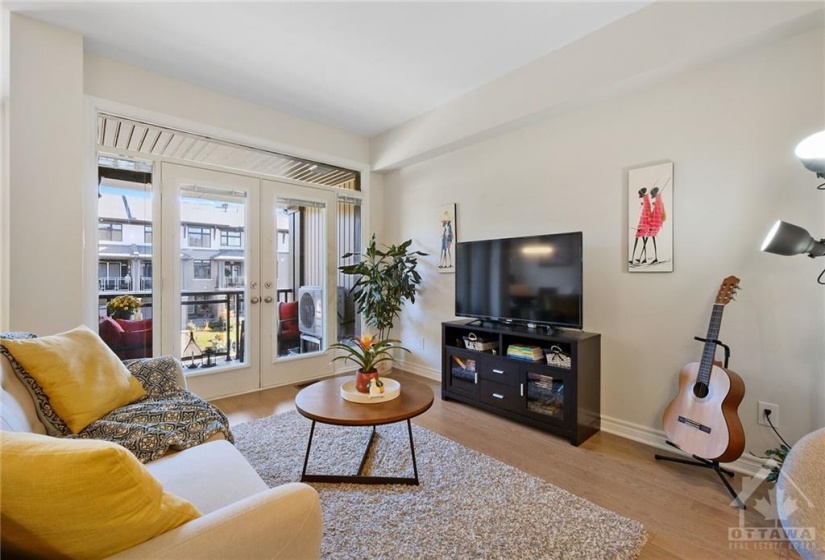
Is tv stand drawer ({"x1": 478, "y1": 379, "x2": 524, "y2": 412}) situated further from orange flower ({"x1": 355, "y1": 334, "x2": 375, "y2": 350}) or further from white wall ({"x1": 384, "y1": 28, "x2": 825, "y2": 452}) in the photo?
orange flower ({"x1": 355, "y1": 334, "x2": 375, "y2": 350})

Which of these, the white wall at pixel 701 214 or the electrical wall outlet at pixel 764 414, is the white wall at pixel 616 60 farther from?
the electrical wall outlet at pixel 764 414

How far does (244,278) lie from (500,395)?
2607 millimetres

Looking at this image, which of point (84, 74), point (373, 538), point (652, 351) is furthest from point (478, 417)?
point (84, 74)

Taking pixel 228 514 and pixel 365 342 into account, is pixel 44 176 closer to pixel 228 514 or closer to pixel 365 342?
pixel 365 342

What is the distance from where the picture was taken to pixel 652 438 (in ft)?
8.13

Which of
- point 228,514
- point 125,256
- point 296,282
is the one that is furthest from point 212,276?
point 228,514

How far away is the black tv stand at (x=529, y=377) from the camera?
249cm

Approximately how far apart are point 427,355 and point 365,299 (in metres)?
0.93

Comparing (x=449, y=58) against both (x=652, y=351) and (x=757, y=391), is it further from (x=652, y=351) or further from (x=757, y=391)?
(x=757, y=391)

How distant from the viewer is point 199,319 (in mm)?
3420

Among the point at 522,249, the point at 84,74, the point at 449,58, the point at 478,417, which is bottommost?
the point at 478,417

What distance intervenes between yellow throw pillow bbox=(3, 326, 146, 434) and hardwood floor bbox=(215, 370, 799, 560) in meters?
1.29

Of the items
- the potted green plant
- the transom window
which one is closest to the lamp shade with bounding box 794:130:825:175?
the potted green plant

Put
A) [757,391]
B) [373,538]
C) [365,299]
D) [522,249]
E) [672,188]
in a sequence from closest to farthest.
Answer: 1. [373,538]
2. [757,391]
3. [672,188]
4. [522,249]
5. [365,299]
